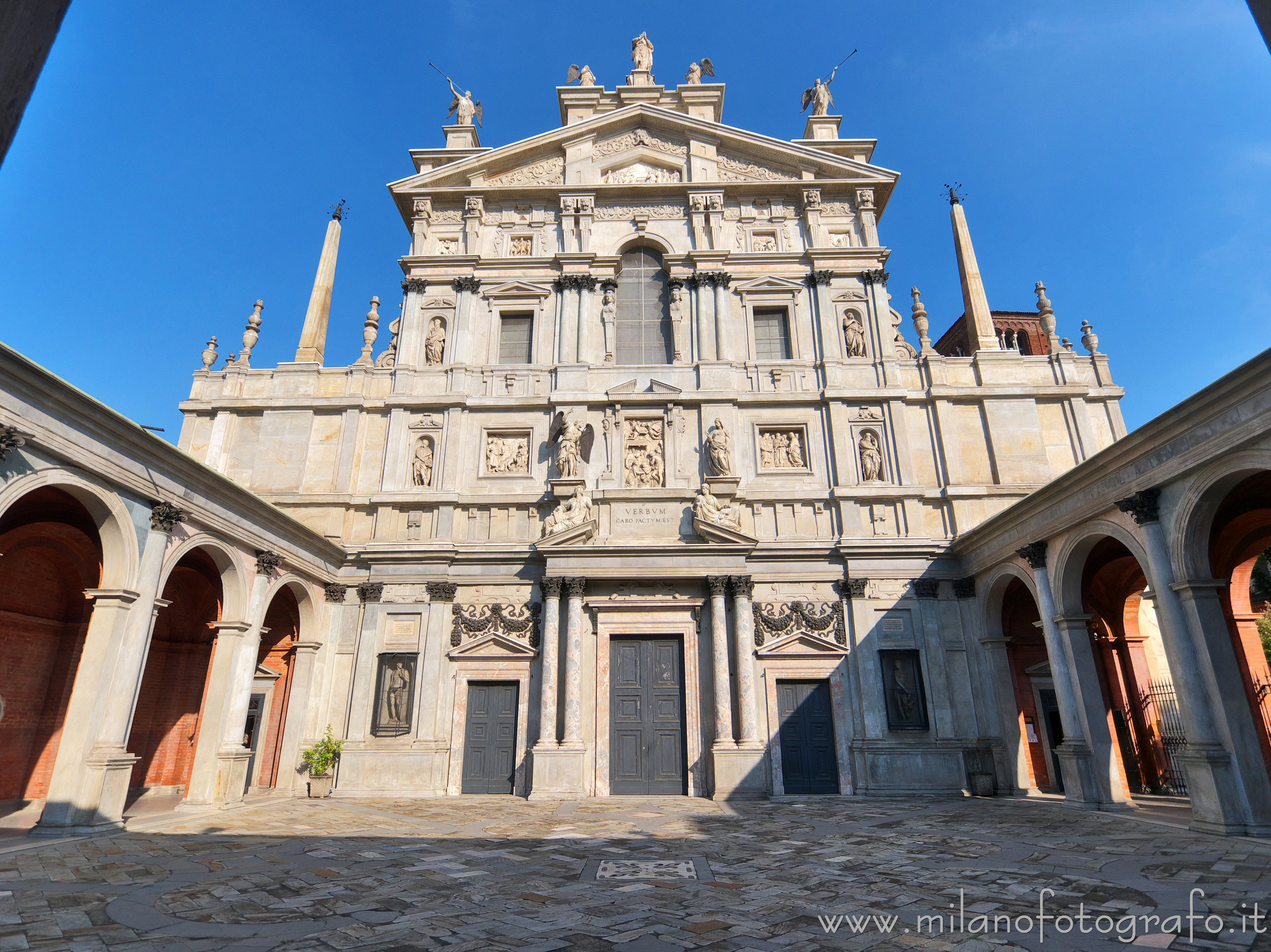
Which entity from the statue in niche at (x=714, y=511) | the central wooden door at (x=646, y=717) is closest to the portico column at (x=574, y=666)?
the central wooden door at (x=646, y=717)

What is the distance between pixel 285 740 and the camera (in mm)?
15875

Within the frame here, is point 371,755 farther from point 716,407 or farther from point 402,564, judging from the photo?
point 716,407

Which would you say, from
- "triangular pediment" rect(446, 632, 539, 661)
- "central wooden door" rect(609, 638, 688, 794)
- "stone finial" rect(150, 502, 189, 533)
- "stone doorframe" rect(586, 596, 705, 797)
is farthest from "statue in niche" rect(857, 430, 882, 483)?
"stone finial" rect(150, 502, 189, 533)

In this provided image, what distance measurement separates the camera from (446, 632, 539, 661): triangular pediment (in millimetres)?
16797

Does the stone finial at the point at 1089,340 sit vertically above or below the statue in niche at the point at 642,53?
below

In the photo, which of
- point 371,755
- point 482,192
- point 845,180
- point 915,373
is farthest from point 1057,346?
point 371,755

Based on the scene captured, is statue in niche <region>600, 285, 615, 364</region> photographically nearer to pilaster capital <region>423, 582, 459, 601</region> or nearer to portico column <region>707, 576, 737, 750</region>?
portico column <region>707, 576, 737, 750</region>

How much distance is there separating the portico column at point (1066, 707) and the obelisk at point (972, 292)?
26.1ft

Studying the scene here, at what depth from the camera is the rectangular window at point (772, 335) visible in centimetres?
1998

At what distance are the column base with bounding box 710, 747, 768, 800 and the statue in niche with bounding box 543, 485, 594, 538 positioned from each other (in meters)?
5.98

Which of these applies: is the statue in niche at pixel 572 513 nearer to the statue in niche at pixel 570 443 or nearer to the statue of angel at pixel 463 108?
the statue in niche at pixel 570 443

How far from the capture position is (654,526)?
17.6 meters

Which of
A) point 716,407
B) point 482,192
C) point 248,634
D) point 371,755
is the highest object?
point 482,192

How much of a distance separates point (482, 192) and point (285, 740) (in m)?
15.6
